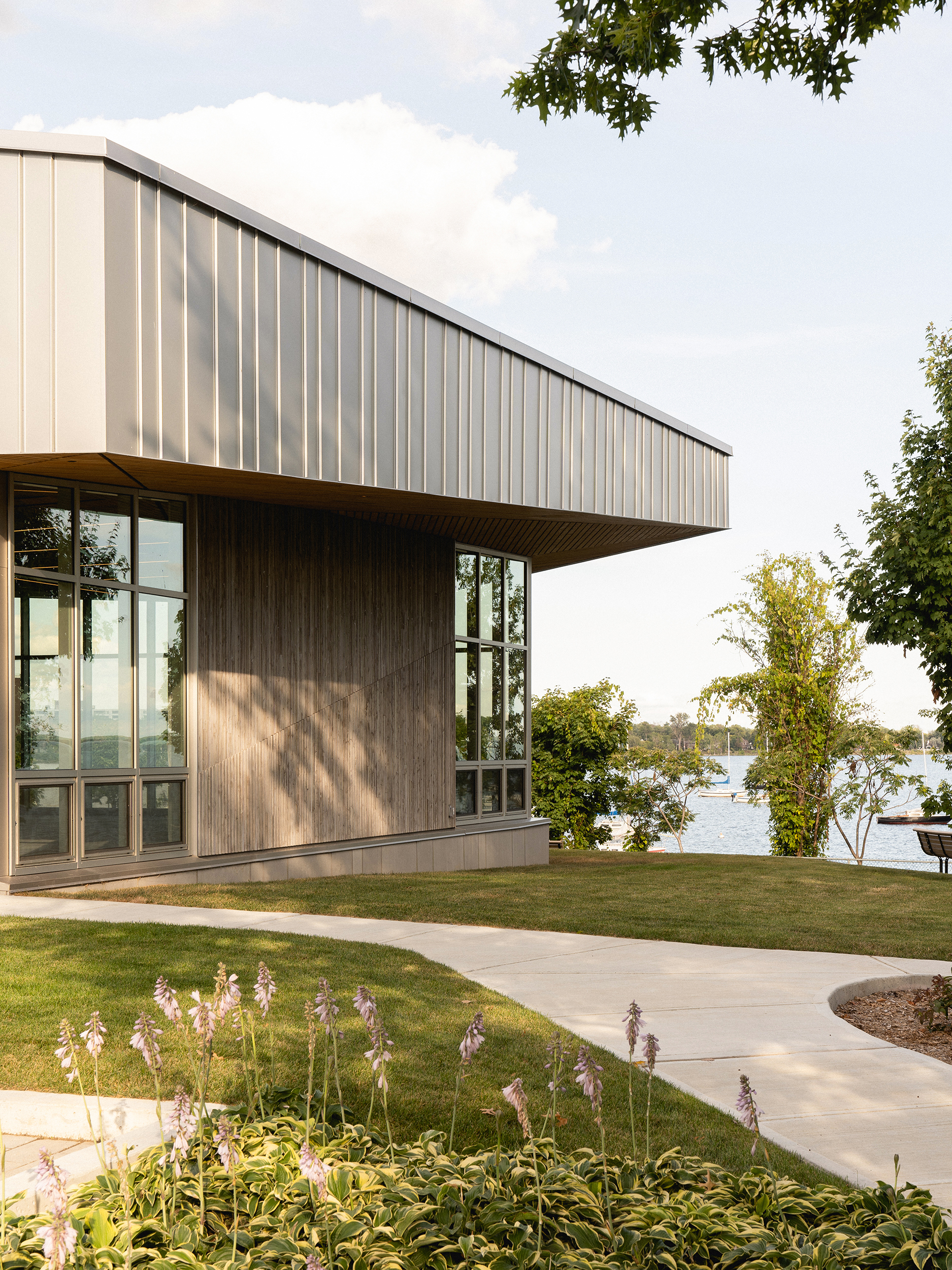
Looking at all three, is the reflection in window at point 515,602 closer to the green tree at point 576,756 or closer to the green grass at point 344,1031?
the green tree at point 576,756

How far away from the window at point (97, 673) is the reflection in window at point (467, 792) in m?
5.65

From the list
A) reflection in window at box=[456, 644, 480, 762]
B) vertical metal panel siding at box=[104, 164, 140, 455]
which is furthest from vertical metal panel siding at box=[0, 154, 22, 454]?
reflection in window at box=[456, 644, 480, 762]

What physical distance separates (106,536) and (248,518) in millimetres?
2046

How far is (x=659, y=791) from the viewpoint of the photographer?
86.0 feet

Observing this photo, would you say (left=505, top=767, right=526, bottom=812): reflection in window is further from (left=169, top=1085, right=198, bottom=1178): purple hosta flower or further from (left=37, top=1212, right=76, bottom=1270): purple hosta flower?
(left=37, top=1212, right=76, bottom=1270): purple hosta flower

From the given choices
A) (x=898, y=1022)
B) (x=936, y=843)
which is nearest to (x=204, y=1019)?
(x=898, y=1022)

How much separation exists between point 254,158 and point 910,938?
26024mm

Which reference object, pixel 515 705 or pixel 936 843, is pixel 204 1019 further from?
pixel 936 843

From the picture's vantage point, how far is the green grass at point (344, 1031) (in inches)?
165

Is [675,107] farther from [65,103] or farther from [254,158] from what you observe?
[254,158]

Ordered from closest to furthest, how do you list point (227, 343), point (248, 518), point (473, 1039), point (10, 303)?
point (473, 1039) → point (10, 303) → point (227, 343) → point (248, 518)

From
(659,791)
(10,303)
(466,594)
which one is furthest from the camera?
(659,791)

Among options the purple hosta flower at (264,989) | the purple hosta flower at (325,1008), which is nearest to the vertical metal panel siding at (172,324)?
the purple hosta flower at (264,989)

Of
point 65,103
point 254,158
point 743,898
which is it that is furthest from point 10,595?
point 254,158
